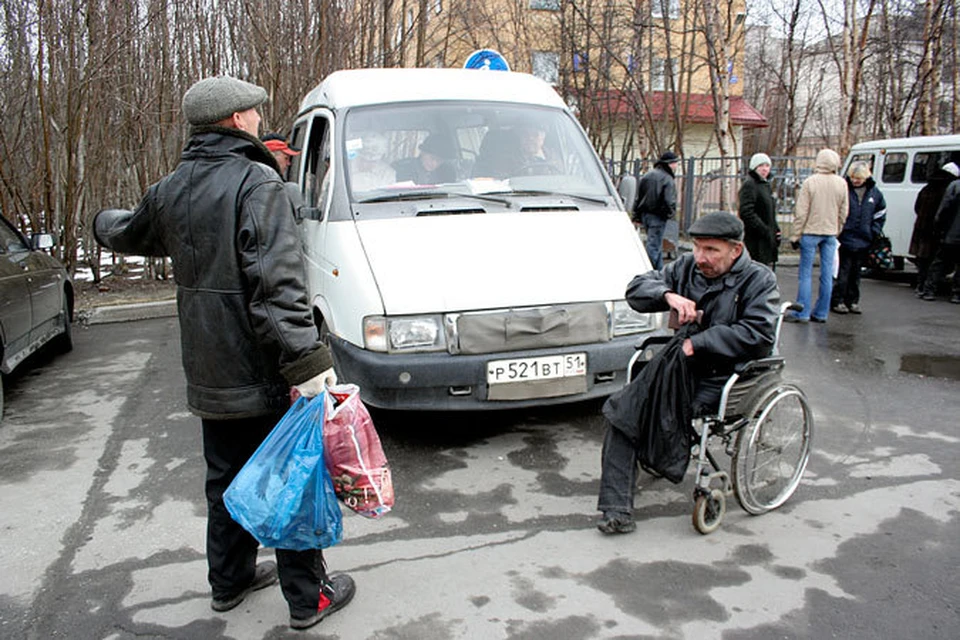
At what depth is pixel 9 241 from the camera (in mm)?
6785

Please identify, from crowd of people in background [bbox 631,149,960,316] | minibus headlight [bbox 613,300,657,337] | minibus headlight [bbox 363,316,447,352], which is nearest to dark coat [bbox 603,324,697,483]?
minibus headlight [bbox 613,300,657,337]

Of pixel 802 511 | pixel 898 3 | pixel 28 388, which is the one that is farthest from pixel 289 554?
pixel 898 3

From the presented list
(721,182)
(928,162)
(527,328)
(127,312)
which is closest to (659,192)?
(928,162)

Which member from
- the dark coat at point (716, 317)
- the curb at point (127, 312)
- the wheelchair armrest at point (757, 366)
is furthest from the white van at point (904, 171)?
the curb at point (127, 312)

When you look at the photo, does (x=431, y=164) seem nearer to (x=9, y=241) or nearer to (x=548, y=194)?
(x=548, y=194)

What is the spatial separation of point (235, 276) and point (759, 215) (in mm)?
7510

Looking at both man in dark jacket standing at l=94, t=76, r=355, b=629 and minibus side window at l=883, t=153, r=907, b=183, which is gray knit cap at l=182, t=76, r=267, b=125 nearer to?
man in dark jacket standing at l=94, t=76, r=355, b=629

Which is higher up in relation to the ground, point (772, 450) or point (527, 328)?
point (527, 328)

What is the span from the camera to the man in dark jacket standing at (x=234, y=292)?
9.00 ft

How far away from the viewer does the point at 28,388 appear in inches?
261

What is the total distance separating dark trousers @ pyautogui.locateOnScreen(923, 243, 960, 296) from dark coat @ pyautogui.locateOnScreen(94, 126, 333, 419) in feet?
32.0

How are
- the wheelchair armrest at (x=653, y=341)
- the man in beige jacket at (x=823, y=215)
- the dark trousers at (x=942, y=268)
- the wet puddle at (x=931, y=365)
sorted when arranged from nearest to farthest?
the wheelchair armrest at (x=653, y=341), the wet puddle at (x=931, y=365), the man in beige jacket at (x=823, y=215), the dark trousers at (x=942, y=268)

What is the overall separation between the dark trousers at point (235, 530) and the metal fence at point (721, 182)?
13.0m

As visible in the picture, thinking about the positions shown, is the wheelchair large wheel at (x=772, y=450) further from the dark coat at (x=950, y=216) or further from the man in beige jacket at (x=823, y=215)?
the dark coat at (x=950, y=216)
